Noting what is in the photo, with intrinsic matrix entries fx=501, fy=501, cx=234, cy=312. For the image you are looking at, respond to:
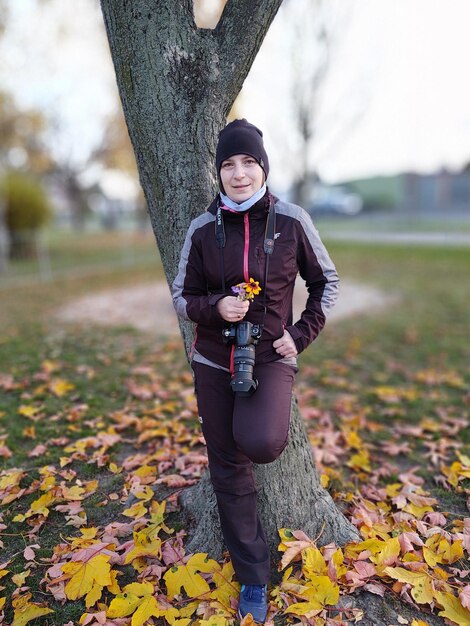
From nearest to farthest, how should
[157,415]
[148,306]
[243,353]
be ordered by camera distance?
Answer: 1. [243,353]
2. [157,415]
3. [148,306]

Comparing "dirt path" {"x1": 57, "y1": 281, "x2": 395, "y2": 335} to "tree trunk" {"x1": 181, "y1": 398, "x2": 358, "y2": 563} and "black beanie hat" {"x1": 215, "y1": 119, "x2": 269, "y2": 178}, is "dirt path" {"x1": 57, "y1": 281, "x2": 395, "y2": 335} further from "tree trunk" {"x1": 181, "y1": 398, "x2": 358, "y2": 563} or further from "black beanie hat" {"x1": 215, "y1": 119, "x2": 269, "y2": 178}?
"black beanie hat" {"x1": 215, "y1": 119, "x2": 269, "y2": 178}

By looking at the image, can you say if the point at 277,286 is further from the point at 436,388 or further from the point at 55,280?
the point at 55,280

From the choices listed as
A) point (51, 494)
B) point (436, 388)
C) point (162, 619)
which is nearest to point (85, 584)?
point (162, 619)

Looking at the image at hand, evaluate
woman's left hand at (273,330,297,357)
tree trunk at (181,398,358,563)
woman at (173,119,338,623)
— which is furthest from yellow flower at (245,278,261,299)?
tree trunk at (181,398,358,563)

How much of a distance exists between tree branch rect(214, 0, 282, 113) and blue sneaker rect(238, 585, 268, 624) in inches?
91.4

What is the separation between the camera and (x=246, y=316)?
215 cm

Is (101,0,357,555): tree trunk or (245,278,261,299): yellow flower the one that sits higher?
(101,0,357,555): tree trunk

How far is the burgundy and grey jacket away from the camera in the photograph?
2131 millimetres

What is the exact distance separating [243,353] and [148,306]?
7221 mm

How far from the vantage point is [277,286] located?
2.16 metres

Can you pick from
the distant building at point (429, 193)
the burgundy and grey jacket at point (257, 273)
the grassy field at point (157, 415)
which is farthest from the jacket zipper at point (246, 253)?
the distant building at point (429, 193)

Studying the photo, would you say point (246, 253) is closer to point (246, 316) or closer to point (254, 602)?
point (246, 316)

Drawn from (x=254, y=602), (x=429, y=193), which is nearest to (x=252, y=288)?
(x=254, y=602)

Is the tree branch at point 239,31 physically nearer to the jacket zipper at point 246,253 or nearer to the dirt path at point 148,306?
the jacket zipper at point 246,253
